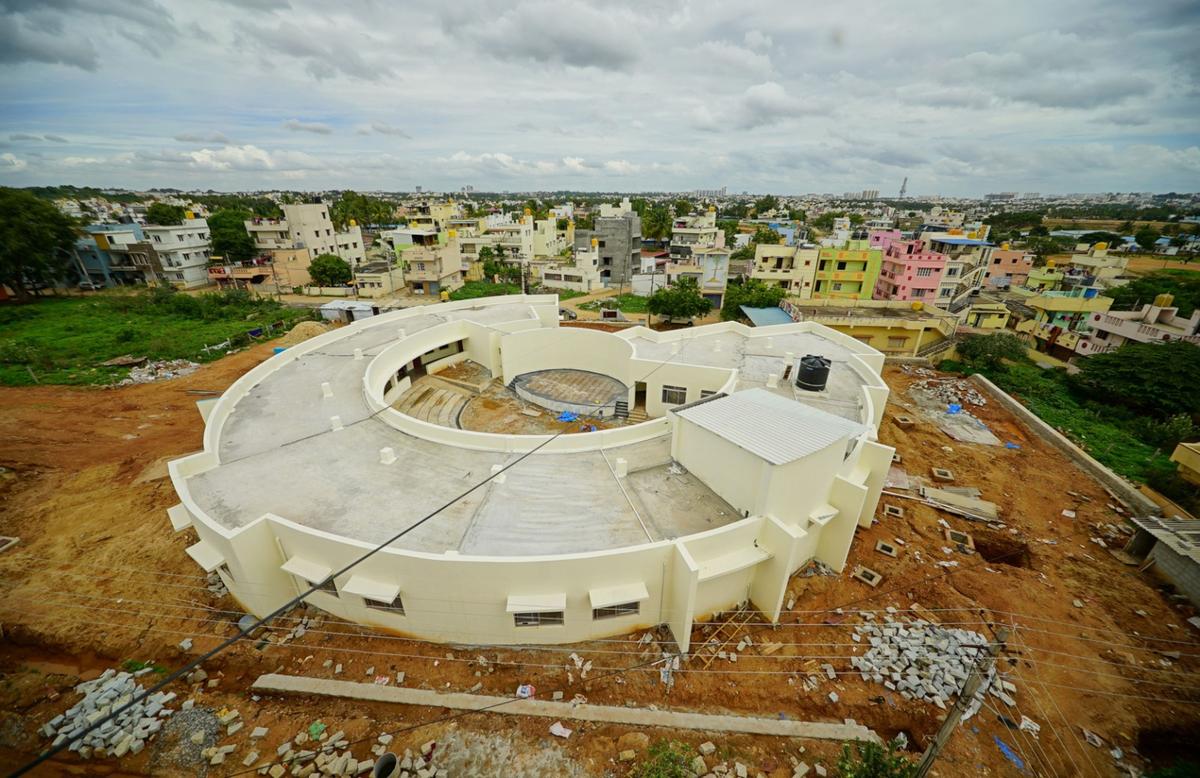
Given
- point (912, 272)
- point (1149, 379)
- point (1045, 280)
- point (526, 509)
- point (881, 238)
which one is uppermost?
point (881, 238)

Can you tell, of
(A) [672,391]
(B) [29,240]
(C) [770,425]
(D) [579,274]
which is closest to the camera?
(C) [770,425]

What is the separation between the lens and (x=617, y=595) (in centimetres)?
1178

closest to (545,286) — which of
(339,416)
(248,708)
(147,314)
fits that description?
(147,314)

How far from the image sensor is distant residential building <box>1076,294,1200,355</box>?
108 feet

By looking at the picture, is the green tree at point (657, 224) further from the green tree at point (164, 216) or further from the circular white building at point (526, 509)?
the green tree at point (164, 216)

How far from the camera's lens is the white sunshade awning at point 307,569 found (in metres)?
11.9

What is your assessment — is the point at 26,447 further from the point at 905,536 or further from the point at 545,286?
the point at 545,286

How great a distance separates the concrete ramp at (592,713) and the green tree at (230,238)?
66.6 m

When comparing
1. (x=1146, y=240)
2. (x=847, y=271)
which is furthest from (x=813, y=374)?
(x=1146, y=240)

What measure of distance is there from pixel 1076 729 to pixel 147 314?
63.9 m

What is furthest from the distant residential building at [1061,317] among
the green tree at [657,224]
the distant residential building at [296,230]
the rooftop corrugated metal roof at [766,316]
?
the distant residential building at [296,230]

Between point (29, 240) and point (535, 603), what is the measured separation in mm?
63638

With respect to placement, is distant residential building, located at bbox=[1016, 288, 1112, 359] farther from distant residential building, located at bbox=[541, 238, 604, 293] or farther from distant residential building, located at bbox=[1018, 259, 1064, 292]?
distant residential building, located at bbox=[541, 238, 604, 293]

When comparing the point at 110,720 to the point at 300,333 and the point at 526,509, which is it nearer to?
the point at 526,509
